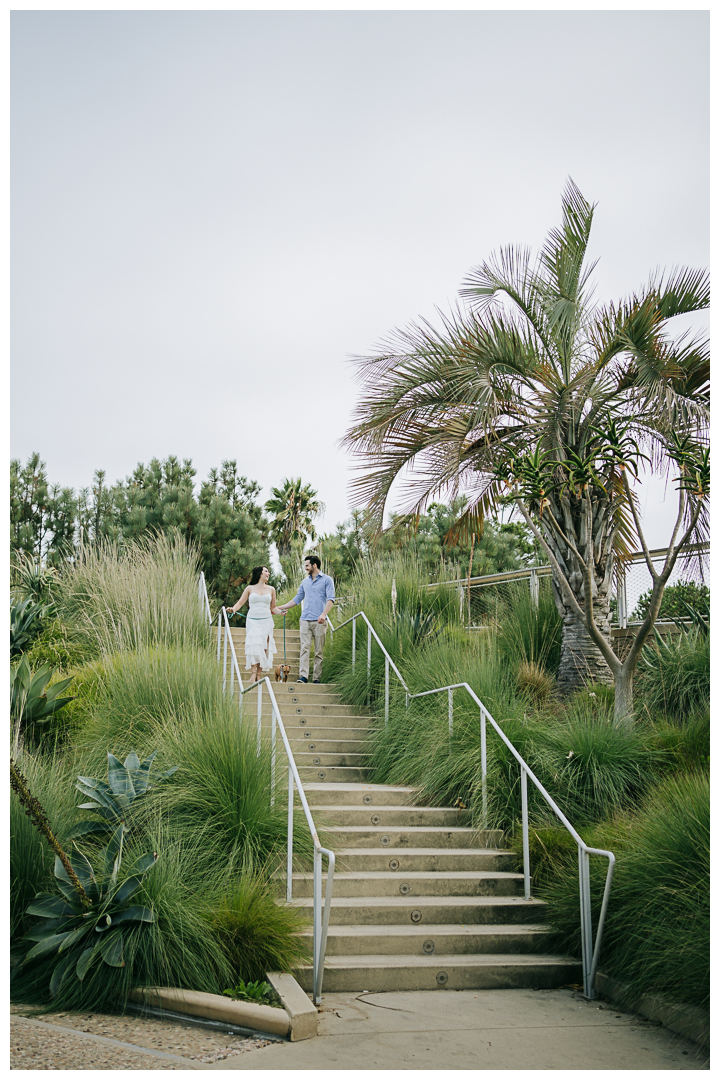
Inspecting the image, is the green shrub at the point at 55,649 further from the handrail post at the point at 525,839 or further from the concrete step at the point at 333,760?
the handrail post at the point at 525,839

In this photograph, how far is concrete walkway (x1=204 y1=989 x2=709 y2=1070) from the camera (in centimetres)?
406

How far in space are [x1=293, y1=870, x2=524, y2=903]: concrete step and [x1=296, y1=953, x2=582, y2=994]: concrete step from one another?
0.74 metres

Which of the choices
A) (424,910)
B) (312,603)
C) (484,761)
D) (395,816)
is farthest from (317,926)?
(312,603)

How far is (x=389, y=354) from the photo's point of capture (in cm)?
1071

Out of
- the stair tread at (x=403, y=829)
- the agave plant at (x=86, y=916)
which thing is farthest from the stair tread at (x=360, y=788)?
the agave plant at (x=86, y=916)

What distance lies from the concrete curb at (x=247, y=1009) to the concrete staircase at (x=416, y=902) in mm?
683

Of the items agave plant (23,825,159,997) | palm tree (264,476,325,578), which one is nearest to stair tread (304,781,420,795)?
agave plant (23,825,159,997)

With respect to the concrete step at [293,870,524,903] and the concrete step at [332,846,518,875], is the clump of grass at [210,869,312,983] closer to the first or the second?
the concrete step at [293,870,524,903]

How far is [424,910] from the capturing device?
19.9 feet

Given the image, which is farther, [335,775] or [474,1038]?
[335,775]

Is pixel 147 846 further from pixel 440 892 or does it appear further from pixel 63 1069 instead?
pixel 440 892

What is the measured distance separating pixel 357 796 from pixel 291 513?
27085 millimetres

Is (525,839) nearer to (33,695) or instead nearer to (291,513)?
(33,695)

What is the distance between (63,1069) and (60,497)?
72.5 ft
